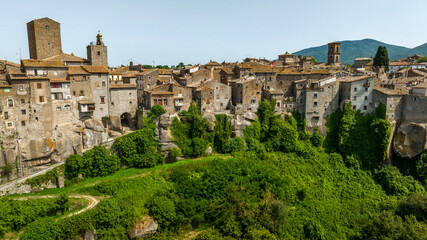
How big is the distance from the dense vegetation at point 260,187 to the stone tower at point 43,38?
62.9 ft

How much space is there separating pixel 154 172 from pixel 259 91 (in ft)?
79.7

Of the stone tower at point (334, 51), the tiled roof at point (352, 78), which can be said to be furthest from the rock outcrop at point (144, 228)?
the stone tower at point (334, 51)

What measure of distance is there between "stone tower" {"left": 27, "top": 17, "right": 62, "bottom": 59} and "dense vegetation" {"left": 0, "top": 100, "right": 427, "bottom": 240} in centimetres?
1917

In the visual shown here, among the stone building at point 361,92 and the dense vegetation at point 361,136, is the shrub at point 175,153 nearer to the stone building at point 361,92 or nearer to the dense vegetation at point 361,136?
the dense vegetation at point 361,136

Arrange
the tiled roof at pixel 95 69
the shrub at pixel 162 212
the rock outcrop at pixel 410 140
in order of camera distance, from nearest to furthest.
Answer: the shrub at pixel 162 212 → the tiled roof at pixel 95 69 → the rock outcrop at pixel 410 140

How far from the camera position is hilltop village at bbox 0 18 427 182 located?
37.6 meters

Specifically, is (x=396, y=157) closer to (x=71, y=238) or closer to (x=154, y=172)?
(x=154, y=172)

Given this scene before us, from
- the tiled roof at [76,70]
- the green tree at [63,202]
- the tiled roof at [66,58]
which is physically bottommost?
the green tree at [63,202]

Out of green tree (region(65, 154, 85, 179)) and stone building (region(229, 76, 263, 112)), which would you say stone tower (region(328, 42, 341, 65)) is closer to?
stone building (region(229, 76, 263, 112))

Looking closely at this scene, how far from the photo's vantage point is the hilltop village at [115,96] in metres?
37.6

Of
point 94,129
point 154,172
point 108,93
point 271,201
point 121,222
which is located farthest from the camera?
point 108,93

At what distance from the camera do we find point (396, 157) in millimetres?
49250

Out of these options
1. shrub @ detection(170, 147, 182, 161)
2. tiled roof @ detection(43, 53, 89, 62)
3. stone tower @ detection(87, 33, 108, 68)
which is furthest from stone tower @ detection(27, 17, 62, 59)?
shrub @ detection(170, 147, 182, 161)

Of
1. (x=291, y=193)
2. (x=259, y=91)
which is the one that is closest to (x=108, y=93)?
(x=259, y=91)
